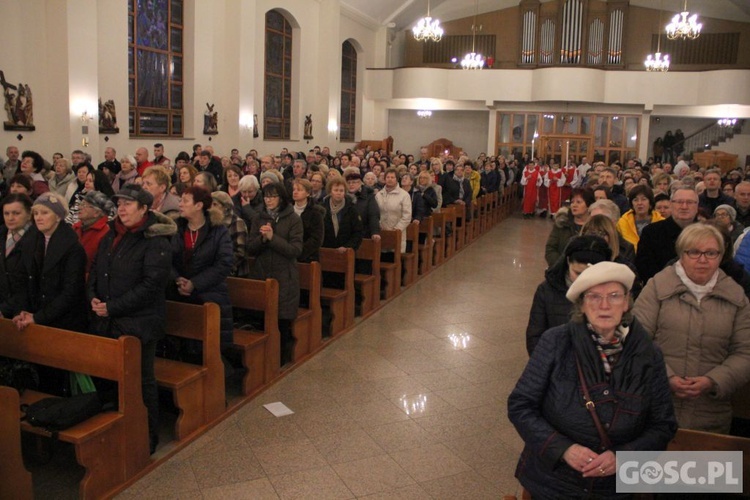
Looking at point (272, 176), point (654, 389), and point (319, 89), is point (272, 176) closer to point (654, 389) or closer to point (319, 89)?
point (654, 389)

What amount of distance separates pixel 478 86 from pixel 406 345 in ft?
59.5

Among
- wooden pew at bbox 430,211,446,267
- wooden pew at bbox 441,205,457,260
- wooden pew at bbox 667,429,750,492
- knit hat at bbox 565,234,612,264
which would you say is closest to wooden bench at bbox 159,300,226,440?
knit hat at bbox 565,234,612,264

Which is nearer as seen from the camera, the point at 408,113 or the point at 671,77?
the point at 671,77

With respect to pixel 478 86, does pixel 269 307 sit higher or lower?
lower

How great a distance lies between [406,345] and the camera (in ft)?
20.4

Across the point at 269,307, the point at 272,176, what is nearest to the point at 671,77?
the point at 272,176

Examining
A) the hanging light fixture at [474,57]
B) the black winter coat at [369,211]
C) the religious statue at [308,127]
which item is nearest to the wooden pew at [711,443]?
the black winter coat at [369,211]

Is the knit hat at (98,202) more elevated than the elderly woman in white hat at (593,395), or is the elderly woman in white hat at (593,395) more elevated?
the knit hat at (98,202)

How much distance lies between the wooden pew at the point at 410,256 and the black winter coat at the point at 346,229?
1819 mm

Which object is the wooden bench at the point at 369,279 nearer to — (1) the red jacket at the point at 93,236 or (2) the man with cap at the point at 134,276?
(1) the red jacket at the point at 93,236

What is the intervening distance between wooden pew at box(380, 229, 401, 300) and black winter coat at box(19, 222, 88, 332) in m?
4.27

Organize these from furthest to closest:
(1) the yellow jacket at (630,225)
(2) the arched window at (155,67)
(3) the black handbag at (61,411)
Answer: (2) the arched window at (155,67) < (1) the yellow jacket at (630,225) < (3) the black handbag at (61,411)

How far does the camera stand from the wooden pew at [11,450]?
2986 mm

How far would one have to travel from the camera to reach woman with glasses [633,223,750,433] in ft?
9.59
